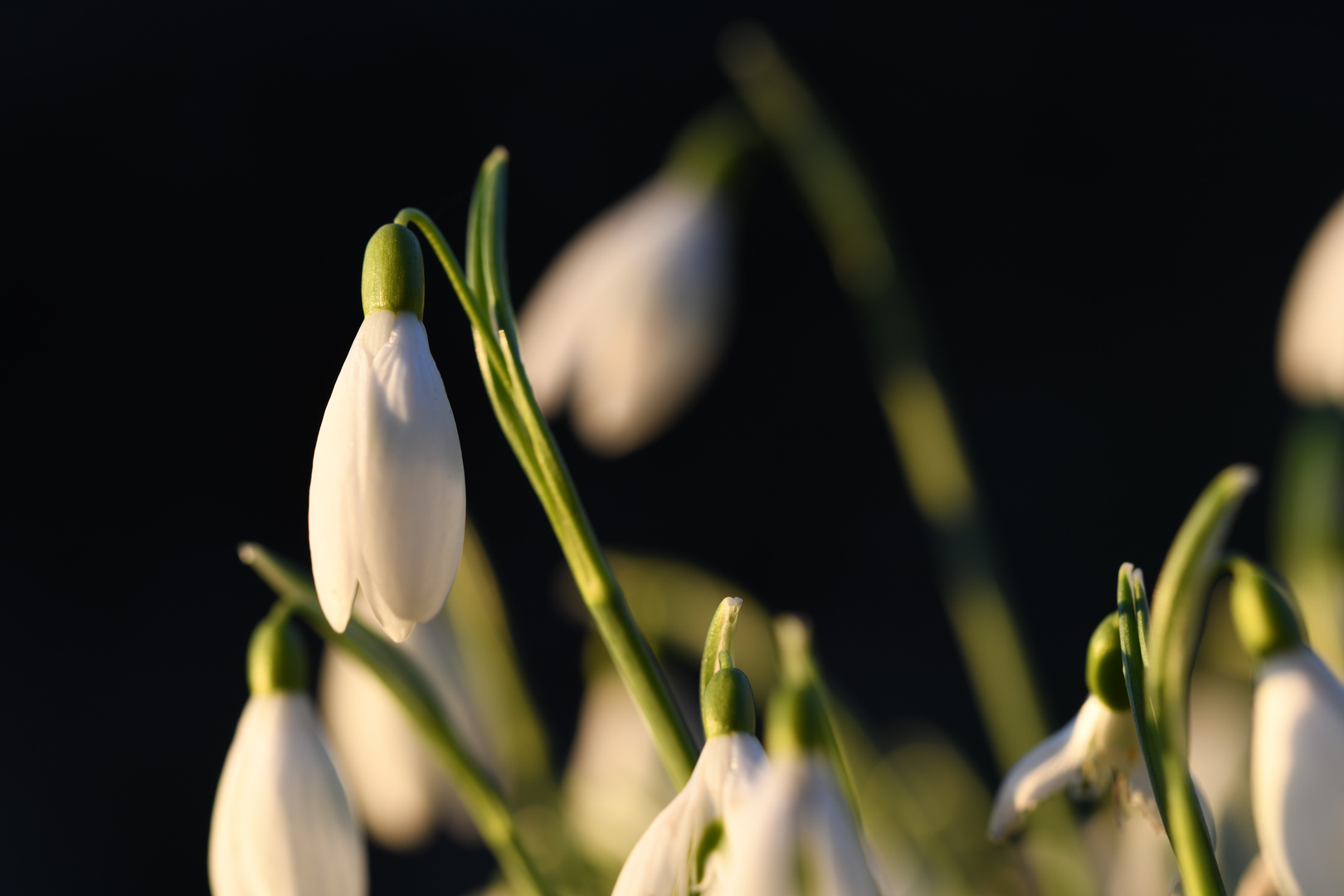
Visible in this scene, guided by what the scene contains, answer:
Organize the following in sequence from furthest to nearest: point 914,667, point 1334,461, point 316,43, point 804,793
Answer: point 316,43, point 914,667, point 1334,461, point 804,793

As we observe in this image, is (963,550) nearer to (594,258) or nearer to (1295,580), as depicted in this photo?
(1295,580)

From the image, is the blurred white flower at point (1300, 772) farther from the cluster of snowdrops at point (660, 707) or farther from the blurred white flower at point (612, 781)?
the blurred white flower at point (612, 781)

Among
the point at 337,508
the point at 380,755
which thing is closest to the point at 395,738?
the point at 380,755

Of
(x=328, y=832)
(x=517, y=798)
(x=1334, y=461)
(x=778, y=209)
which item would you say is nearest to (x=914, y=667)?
(x=778, y=209)

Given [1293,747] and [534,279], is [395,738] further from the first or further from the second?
[534,279]

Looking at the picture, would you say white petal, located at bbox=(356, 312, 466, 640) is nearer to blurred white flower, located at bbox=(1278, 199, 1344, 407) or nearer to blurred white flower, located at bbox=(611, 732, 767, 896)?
blurred white flower, located at bbox=(611, 732, 767, 896)

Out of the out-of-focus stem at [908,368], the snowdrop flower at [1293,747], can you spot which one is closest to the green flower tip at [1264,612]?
the snowdrop flower at [1293,747]
